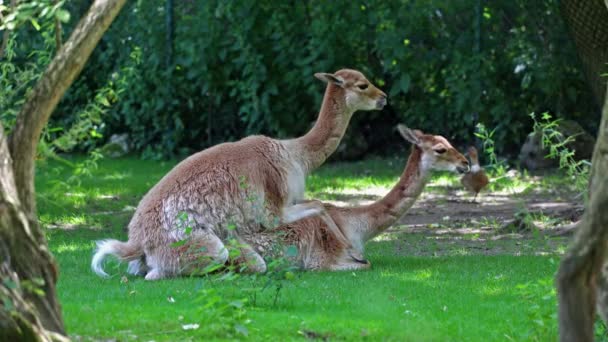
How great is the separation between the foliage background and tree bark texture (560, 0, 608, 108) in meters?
1.19

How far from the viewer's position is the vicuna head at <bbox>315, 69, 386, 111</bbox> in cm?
1005

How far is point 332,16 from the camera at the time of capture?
16719mm

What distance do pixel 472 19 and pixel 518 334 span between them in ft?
33.7

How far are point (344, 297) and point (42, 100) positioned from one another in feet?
10.2

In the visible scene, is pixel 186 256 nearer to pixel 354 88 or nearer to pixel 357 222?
pixel 357 222

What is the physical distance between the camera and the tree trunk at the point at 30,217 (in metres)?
5.01

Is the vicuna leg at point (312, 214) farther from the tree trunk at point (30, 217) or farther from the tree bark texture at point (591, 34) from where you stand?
the tree bark texture at point (591, 34)

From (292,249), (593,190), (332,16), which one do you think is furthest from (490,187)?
(593,190)

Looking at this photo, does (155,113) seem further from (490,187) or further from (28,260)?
(28,260)

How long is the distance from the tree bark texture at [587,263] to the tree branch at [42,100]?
2.65 metres

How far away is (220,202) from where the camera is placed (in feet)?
29.8

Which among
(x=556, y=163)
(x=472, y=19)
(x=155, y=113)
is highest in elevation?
(x=472, y=19)

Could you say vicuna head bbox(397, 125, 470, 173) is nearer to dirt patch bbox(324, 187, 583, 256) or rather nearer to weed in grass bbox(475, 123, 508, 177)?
weed in grass bbox(475, 123, 508, 177)

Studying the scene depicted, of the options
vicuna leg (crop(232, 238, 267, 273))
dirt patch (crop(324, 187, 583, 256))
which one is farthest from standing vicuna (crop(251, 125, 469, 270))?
dirt patch (crop(324, 187, 583, 256))
